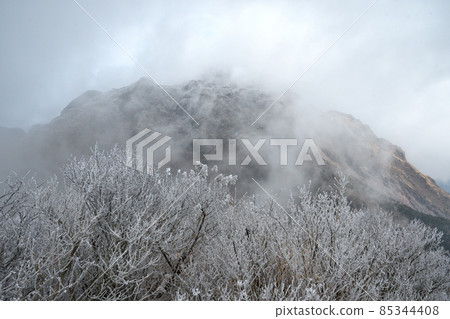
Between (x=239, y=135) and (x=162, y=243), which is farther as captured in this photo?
(x=239, y=135)

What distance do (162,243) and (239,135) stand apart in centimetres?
11180

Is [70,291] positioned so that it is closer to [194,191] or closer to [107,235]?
[107,235]

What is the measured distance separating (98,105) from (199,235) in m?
135

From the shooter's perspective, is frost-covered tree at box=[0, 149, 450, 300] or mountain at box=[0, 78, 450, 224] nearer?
frost-covered tree at box=[0, 149, 450, 300]

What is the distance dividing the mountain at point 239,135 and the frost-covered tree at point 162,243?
79214 mm

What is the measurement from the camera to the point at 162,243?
21.9 feet

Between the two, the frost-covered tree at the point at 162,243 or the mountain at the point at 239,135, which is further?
the mountain at the point at 239,135

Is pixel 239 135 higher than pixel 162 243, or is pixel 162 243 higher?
pixel 239 135

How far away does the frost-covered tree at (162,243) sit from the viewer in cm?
523

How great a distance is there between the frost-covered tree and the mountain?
260ft

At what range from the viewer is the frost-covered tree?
17.2 ft

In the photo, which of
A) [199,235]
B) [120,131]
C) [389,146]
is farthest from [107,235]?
[389,146]

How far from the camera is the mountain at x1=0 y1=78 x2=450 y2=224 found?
99562 mm

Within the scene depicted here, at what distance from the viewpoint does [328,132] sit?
13525 cm
